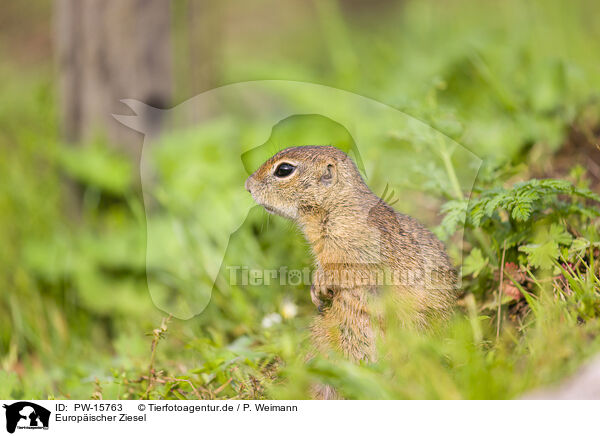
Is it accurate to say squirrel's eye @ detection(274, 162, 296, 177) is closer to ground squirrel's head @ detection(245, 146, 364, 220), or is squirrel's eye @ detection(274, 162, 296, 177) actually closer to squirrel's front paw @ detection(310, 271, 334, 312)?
ground squirrel's head @ detection(245, 146, 364, 220)

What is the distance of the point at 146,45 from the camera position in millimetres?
4121

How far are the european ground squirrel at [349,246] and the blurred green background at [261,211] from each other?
125 mm

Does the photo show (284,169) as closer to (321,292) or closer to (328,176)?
(328,176)

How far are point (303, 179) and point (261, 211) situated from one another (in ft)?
1.68

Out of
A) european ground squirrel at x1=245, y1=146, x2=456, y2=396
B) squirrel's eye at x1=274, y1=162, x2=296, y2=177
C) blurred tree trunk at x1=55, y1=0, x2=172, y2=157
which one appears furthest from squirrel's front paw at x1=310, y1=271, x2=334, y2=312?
blurred tree trunk at x1=55, y1=0, x2=172, y2=157

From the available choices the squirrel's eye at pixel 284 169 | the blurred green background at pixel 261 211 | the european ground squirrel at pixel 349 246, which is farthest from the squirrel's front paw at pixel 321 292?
the squirrel's eye at pixel 284 169

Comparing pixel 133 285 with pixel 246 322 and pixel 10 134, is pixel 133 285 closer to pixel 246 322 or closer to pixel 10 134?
pixel 246 322

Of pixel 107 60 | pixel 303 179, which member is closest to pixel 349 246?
pixel 303 179

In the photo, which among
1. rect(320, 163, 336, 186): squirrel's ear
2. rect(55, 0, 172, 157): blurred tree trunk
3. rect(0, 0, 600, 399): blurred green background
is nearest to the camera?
rect(0, 0, 600, 399): blurred green background

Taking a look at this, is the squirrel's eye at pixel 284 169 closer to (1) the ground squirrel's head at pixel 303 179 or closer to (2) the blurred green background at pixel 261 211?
(1) the ground squirrel's head at pixel 303 179

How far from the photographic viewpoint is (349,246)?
194cm

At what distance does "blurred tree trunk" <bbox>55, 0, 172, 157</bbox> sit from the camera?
397 centimetres
